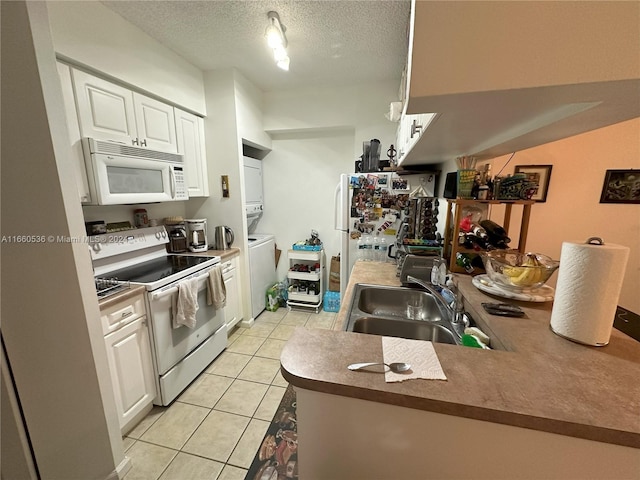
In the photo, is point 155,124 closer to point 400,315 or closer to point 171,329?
point 171,329

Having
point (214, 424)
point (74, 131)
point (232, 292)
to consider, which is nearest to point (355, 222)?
point (232, 292)

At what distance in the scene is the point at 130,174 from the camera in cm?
175

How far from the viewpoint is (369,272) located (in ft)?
6.19

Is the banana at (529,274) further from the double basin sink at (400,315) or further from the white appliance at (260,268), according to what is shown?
the white appliance at (260,268)

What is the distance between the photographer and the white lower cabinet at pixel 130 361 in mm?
1411

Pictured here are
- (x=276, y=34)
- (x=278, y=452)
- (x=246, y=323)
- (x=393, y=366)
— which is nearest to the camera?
(x=393, y=366)

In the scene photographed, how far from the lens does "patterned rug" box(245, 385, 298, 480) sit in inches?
46.6

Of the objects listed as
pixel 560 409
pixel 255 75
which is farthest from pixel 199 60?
pixel 560 409

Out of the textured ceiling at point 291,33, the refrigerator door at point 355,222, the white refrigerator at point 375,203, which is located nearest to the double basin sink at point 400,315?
the white refrigerator at point 375,203

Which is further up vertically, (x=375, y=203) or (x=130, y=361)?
(x=375, y=203)

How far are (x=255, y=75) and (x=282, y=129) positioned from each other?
1.99 feet

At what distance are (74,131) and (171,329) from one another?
4.36ft

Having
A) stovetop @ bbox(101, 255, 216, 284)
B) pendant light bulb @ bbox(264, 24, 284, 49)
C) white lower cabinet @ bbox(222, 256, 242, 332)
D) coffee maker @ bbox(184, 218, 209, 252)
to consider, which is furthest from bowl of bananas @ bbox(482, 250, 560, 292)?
coffee maker @ bbox(184, 218, 209, 252)

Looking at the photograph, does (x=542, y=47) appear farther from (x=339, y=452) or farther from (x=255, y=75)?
(x=255, y=75)
